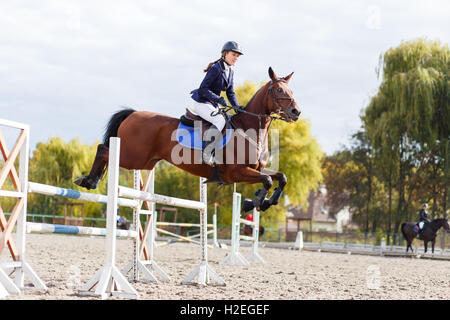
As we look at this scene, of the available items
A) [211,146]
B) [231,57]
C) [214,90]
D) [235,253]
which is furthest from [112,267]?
[235,253]

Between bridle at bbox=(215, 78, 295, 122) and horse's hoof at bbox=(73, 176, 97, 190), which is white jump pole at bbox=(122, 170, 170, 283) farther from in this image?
bridle at bbox=(215, 78, 295, 122)

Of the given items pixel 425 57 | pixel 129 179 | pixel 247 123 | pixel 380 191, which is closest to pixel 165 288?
pixel 247 123

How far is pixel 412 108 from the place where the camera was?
25.9m

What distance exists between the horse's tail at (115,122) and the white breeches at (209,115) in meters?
0.99

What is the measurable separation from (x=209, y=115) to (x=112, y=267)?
222 cm

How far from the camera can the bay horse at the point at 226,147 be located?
655cm

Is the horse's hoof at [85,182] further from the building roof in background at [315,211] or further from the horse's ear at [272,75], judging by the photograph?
the building roof in background at [315,211]

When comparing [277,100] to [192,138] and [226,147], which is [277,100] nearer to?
[226,147]

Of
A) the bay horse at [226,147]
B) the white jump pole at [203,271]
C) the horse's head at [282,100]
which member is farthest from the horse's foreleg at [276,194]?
the white jump pole at [203,271]

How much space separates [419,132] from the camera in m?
26.2

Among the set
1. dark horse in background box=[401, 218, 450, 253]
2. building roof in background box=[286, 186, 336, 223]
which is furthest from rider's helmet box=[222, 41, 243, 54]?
building roof in background box=[286, 186, 336, 223]
